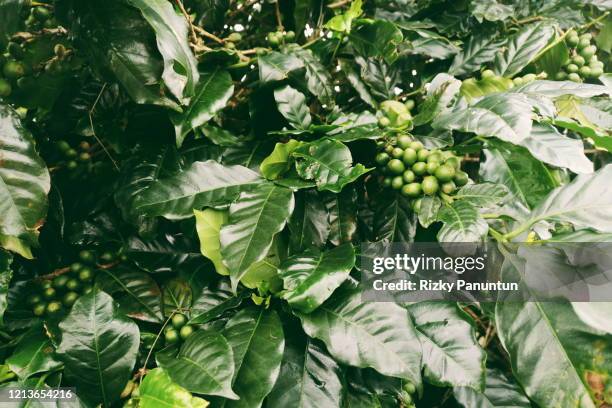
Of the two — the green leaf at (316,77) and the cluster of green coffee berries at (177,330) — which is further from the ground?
the green leaf at (316,77)

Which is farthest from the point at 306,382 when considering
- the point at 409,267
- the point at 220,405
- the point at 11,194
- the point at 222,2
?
the point at 222,2

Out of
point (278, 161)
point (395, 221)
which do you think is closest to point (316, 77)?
point (278, 161)

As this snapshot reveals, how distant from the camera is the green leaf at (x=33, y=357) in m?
0.74

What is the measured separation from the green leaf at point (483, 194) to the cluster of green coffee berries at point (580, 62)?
638 mm

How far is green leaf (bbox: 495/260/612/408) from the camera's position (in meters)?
0.66

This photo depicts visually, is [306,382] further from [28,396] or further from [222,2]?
[222,2]

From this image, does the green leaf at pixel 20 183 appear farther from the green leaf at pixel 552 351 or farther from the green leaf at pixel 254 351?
the green leaf at pixel 552 351

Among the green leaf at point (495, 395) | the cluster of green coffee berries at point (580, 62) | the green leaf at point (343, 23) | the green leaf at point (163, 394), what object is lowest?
the green leaf at point (495, 395)

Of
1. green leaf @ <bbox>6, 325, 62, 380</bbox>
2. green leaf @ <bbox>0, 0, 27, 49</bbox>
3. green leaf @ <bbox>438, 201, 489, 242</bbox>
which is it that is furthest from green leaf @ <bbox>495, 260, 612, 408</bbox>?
green leaf @ <bbox>0, 0, 27, 49</bbox>

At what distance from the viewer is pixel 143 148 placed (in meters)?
0.96

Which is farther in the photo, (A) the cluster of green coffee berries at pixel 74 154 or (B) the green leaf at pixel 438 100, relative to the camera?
(A) the cluster of green coffee berries at pixel 74 154

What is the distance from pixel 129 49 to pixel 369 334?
2.06ft

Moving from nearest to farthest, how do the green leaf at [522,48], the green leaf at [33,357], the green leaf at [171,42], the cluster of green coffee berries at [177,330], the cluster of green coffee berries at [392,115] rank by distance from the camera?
the green leaf at [171,42] → the green leaf at [33,357] → the cluster of green coffee berries at [177,330] → the cluster of green coffee berries at [392,115] → the green leaf at [522,48]

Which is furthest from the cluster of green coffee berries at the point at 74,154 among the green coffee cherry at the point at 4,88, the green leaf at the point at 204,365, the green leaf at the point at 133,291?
the green leaf at the point at 204,365
